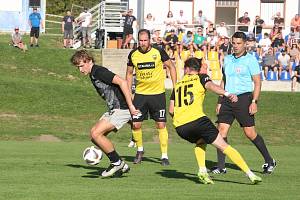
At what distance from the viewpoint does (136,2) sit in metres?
42.8

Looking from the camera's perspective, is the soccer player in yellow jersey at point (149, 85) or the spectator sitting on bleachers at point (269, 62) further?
the spectator sitting on bleachers at point (269, 62)

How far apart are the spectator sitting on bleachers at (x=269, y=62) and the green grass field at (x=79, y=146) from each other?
2807mm

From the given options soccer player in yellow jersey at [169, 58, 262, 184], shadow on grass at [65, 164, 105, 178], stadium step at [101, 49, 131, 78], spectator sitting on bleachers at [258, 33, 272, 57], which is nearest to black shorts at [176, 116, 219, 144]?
soccer player in yellow jersey at [169, 58, 262, 184]

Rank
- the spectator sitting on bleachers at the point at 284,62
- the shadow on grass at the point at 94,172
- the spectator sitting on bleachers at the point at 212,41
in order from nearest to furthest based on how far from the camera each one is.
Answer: the shadow on grass at the point at 94,172 → the spectator sitting on bleachers at the point at 284,62 → the spectator sitting on bleachers at the point at 212,41

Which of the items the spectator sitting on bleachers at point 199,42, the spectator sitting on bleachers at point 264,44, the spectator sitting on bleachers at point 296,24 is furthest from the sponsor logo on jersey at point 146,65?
the spectator sitting on bleachers at point 296,24

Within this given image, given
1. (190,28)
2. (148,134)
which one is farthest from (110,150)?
(190,28)

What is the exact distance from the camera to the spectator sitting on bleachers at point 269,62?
33.2 metres

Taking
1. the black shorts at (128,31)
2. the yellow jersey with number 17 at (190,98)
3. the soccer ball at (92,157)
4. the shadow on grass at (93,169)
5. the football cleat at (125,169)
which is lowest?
the shadow on grass at (93,169)

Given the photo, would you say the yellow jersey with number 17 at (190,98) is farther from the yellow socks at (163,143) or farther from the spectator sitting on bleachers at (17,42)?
the spectator sitting on bleachers at (17,42)

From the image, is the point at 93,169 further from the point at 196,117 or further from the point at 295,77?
the point at 295,77

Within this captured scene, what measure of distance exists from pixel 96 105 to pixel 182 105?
16102 millimetres

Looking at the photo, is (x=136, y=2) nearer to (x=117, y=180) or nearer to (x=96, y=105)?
(x=96, y=105)

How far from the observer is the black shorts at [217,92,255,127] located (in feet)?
43.7

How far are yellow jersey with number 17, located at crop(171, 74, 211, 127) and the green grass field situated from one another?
917 millimetres
